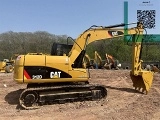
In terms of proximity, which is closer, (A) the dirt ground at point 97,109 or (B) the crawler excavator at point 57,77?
(A) the dirt ground at point 97,109

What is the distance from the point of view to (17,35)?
55.5 metres

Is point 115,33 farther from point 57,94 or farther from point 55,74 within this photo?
point 57,94

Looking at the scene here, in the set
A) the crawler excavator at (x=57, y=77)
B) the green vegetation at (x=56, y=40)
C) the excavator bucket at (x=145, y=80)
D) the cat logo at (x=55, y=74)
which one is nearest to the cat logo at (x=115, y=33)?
the crawler excavator at (x=57, y=77)

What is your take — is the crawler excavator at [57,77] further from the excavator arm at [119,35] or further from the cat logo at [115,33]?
the cat logo at [115,33]

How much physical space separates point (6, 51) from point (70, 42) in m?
42.7

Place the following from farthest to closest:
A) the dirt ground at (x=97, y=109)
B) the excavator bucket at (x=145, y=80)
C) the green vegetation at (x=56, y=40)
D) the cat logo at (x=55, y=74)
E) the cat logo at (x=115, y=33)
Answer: the green vegetation at (x=56, y=40)
the excavator bucket at (x=145, y=80)
the cat logo at (x=115, y=33)
the cat logo at (x=55, y=74)
the dirt ground at (x=97, y=109)

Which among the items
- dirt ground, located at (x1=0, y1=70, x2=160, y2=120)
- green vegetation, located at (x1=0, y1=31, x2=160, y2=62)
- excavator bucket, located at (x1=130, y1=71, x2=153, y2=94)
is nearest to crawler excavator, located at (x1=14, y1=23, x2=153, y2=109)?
dirt ground, located at (x1=0, y1=70, x2=160, y2=120)

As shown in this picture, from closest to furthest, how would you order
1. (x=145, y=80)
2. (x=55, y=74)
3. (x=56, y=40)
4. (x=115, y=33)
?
(x=55, y=74) < (x=115, y=33) < (x=145, y=80) < (x=56, y=40)

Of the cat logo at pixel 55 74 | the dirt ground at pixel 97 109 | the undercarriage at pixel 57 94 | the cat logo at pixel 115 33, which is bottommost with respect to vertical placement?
the dirt ground at pixel 97 109

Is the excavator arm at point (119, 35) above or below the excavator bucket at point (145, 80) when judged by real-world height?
above

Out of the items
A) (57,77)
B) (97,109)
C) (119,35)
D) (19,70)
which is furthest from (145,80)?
(19,70)

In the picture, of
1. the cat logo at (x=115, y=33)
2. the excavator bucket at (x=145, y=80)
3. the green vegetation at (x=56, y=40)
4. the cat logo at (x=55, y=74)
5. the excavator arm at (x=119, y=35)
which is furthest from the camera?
the green vegetation at (x=56, y=40)

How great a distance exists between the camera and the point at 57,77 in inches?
397

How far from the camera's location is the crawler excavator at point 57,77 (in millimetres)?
9711
